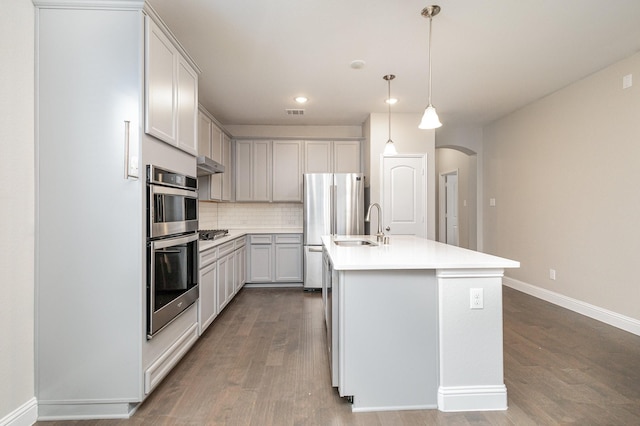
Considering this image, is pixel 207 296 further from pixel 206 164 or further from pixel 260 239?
pixel 260 239

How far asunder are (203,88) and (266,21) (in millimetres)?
1703

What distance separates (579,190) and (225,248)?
163 inches

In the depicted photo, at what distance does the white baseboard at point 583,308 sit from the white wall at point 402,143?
1470 mm

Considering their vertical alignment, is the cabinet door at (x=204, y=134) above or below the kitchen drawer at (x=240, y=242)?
above

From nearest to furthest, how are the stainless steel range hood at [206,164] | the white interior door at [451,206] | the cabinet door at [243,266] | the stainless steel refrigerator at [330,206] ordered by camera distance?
1. the stainless steel range hood at [206,164]
2. the cabinet door at [243,266]
3. the stainless steel refrigerator at [330,206]
4. the white interior door at [451,206]

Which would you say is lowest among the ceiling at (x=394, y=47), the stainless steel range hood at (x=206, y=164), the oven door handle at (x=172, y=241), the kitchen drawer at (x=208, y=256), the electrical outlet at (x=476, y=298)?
the electrical outlet at (x=476, y=298)

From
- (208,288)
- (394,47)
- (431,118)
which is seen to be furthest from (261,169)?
(431,118)

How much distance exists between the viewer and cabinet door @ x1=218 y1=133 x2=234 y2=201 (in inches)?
194

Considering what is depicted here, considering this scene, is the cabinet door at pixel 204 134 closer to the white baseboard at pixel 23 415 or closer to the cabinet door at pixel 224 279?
the cabinet door at pixel 224 279

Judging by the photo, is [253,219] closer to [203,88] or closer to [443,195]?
→ [203,88]

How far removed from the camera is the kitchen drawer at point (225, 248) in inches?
142

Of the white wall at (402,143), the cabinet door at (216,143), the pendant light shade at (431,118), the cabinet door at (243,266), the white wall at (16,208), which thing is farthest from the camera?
the white wall at (402,143)

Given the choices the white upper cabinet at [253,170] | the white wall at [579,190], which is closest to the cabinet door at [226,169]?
the white upper cabinet at [253,170]

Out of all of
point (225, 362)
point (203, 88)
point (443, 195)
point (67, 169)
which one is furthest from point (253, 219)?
point (443, 195)
